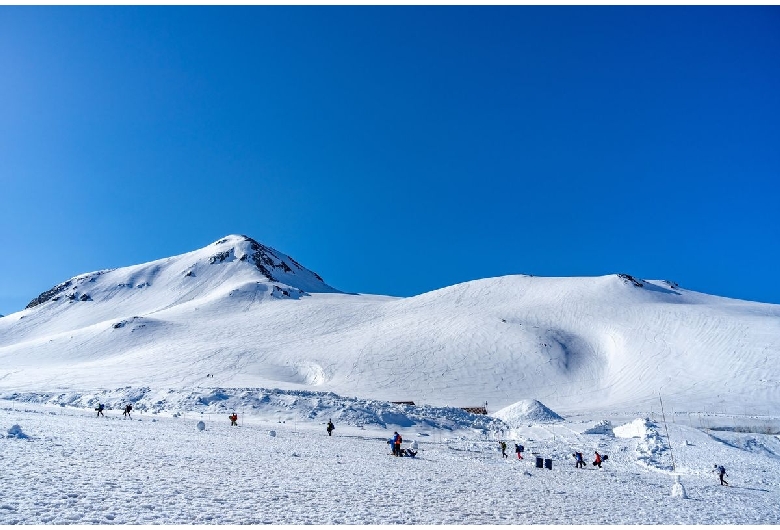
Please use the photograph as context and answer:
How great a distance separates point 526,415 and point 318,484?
1236 inches

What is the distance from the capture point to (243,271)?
14338cm

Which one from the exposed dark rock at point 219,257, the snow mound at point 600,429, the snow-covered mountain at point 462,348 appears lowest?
the snow mound at point 600,429

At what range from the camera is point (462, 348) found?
6912 cm

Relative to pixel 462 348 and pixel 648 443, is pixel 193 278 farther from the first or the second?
pixel 648 443

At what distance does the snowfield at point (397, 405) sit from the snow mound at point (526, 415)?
354 millimetres

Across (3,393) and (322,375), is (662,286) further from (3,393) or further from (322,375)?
(3,393)

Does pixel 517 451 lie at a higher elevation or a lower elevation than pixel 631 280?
lower

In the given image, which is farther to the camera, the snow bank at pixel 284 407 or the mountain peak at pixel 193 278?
the mountain peak at pixel 193 278

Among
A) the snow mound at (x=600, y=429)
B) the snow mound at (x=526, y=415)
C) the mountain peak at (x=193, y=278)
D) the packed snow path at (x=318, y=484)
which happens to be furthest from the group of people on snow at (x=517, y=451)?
the mountain peak at (x=193, y=278)

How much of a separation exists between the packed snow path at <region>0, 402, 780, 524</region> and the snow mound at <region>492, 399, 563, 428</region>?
1349 cm

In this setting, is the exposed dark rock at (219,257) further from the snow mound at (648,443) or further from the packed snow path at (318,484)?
the snow mound at (648,443)

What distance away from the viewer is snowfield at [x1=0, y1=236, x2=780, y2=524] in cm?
1360

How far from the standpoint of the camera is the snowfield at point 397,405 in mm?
13602

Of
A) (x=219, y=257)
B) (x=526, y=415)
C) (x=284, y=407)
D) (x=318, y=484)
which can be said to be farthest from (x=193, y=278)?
(x=318, y=484)
